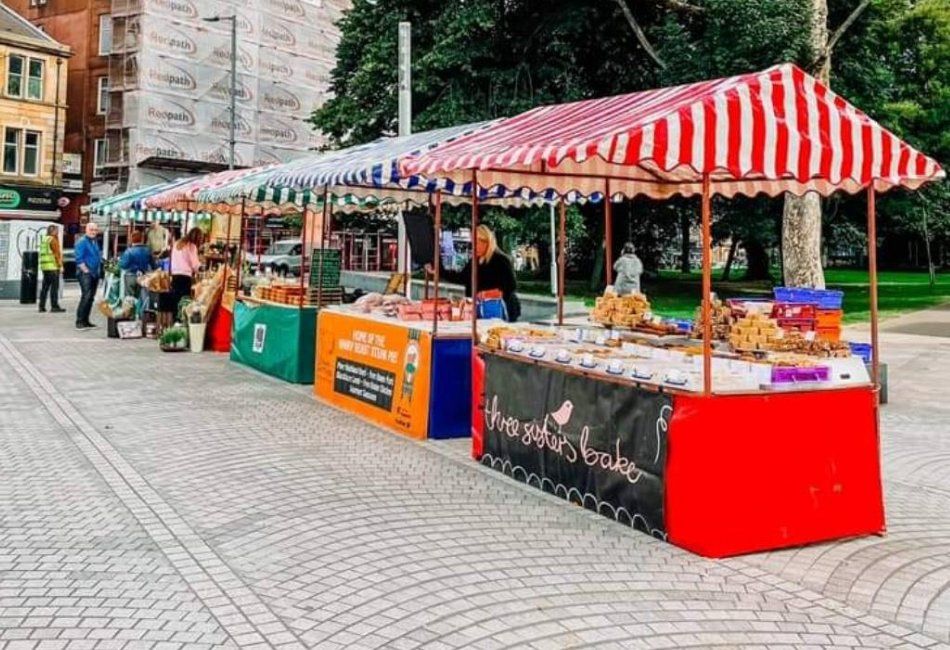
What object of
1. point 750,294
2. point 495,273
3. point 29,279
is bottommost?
point 495,273

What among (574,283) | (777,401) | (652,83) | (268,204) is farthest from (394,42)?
(777,401)

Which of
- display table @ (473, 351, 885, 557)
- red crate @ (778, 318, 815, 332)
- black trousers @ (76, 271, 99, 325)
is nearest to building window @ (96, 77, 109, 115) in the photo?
black trousers @ (76, 271, 99, 325)

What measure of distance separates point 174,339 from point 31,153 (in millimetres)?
34972

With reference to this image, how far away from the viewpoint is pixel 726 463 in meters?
5.38

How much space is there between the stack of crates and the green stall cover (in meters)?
5.83

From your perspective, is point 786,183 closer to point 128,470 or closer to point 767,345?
point 767,345

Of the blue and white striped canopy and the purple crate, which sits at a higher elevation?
the blue and white striped canopy

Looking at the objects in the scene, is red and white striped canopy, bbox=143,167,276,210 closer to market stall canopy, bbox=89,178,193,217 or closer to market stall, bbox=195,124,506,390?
market stall, bbox=195,124,506,390

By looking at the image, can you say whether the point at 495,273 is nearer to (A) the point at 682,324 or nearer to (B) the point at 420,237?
(B) the point at 420,237

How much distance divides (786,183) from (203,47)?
145 ft

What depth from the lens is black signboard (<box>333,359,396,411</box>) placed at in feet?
30.5

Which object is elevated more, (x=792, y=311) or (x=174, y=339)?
(x=792, y=311)

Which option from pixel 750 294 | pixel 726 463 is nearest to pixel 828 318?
pixel 726 463

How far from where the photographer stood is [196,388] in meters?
11.3
